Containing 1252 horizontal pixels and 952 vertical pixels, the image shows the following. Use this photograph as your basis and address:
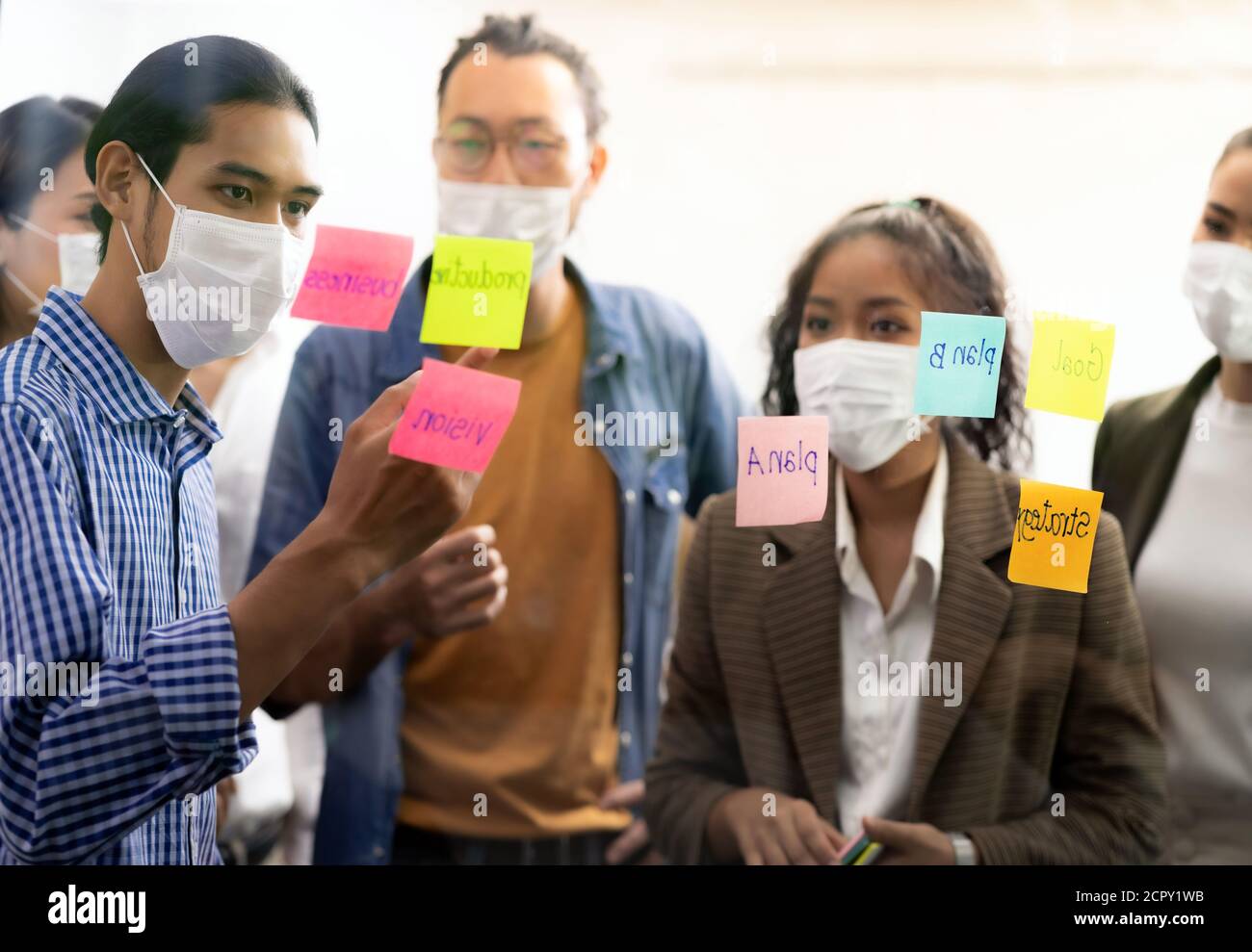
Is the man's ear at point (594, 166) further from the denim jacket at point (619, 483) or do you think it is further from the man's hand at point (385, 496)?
the man's hand at point (385, 496)

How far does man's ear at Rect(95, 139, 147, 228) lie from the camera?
3.52 ft

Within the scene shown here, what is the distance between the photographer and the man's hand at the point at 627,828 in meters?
1.26

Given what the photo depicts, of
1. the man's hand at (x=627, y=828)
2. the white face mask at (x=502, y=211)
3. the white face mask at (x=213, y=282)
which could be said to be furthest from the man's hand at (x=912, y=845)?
the white face mask at (x=213, y=282)

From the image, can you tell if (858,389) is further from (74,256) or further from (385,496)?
(74,256)

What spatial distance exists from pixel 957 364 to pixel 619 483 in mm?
372

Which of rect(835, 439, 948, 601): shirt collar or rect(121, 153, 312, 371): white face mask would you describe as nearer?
rect(121, 153, 312, 371): white face mask

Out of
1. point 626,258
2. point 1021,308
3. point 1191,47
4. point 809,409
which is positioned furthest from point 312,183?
point 1191,47

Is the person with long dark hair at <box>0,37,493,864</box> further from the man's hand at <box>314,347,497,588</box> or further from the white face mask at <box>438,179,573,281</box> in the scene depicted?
the white face mask at <box>438,179,573,281</box>

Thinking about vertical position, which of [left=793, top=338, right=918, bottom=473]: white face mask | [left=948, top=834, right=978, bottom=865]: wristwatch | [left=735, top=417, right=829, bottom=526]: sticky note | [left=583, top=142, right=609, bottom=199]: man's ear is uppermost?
[left=583, top=142, right=609, bottom=199]: man's ear

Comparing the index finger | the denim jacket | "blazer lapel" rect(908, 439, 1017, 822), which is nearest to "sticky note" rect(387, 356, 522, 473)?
the index finger

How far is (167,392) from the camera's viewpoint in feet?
3.63

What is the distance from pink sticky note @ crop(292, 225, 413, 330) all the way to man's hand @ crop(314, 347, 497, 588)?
0.40ft

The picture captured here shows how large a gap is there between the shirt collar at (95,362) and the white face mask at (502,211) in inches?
13.1
